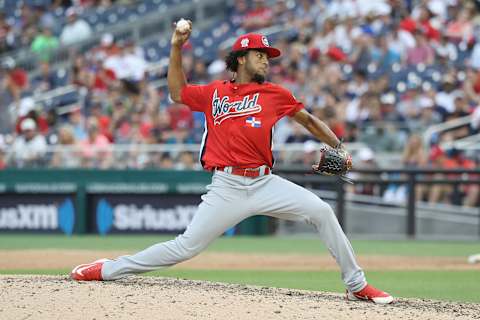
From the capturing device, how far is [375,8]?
733 inches

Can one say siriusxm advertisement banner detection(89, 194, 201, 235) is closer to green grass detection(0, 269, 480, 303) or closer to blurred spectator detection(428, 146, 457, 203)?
blurred spectator detection(428, 146, 457, 203)

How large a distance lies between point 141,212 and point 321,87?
3.75 meters

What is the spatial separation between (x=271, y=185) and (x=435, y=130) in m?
8.87

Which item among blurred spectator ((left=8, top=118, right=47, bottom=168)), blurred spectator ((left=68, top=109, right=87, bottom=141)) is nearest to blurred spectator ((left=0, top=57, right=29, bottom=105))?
blurred spectator ((left=68, top=109, right=87, bottom=141))

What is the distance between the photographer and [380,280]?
9406mm

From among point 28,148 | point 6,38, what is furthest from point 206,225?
point 6,38

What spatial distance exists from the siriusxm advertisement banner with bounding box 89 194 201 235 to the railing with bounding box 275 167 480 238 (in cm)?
170

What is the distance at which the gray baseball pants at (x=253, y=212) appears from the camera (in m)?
6.75

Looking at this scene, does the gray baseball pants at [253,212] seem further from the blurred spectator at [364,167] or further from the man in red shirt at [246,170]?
the blurred spectator at [364,167]

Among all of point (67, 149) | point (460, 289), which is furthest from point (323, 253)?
point (67, 149)

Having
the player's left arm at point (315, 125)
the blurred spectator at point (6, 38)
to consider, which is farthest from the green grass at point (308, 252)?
the blurred spectator at point (6, 38)

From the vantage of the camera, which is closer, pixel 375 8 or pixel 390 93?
pixel 390 93

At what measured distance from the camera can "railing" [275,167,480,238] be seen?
15.1 metres

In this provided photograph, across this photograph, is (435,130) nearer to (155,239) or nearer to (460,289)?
(155,239)
